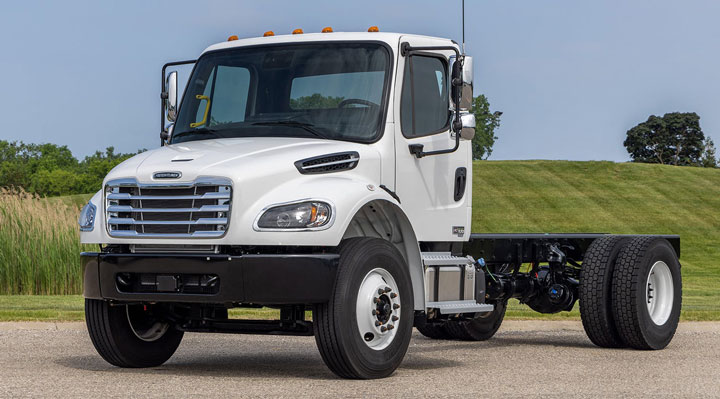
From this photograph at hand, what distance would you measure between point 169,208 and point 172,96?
6.23ft

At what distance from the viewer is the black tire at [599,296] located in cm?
1200

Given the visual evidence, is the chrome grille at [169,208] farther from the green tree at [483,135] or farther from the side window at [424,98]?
the green tree at [483,135]

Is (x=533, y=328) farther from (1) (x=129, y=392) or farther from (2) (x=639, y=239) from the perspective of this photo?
(1) (x=129, y=392)

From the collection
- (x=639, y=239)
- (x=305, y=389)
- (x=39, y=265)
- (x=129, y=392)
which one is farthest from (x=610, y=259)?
(x=39, y=265)

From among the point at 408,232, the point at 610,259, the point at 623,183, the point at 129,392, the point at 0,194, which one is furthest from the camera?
the point at 623,183

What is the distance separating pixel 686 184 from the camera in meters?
56.6

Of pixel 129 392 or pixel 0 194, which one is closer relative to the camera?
pixel 129 392

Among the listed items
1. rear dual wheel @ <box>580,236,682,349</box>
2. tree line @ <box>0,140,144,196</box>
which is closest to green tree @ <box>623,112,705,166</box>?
tree line @ <box>0,140,144,196</box>

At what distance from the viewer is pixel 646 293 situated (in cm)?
1208

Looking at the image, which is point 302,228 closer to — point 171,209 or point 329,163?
point 329,163

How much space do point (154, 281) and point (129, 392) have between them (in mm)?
985

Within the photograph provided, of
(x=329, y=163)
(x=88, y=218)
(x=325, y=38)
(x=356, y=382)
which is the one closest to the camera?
(x=356, y=382)

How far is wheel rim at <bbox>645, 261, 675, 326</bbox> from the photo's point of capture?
40.7ft

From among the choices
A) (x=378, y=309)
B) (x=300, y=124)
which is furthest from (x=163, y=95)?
(x=378, y=309)
